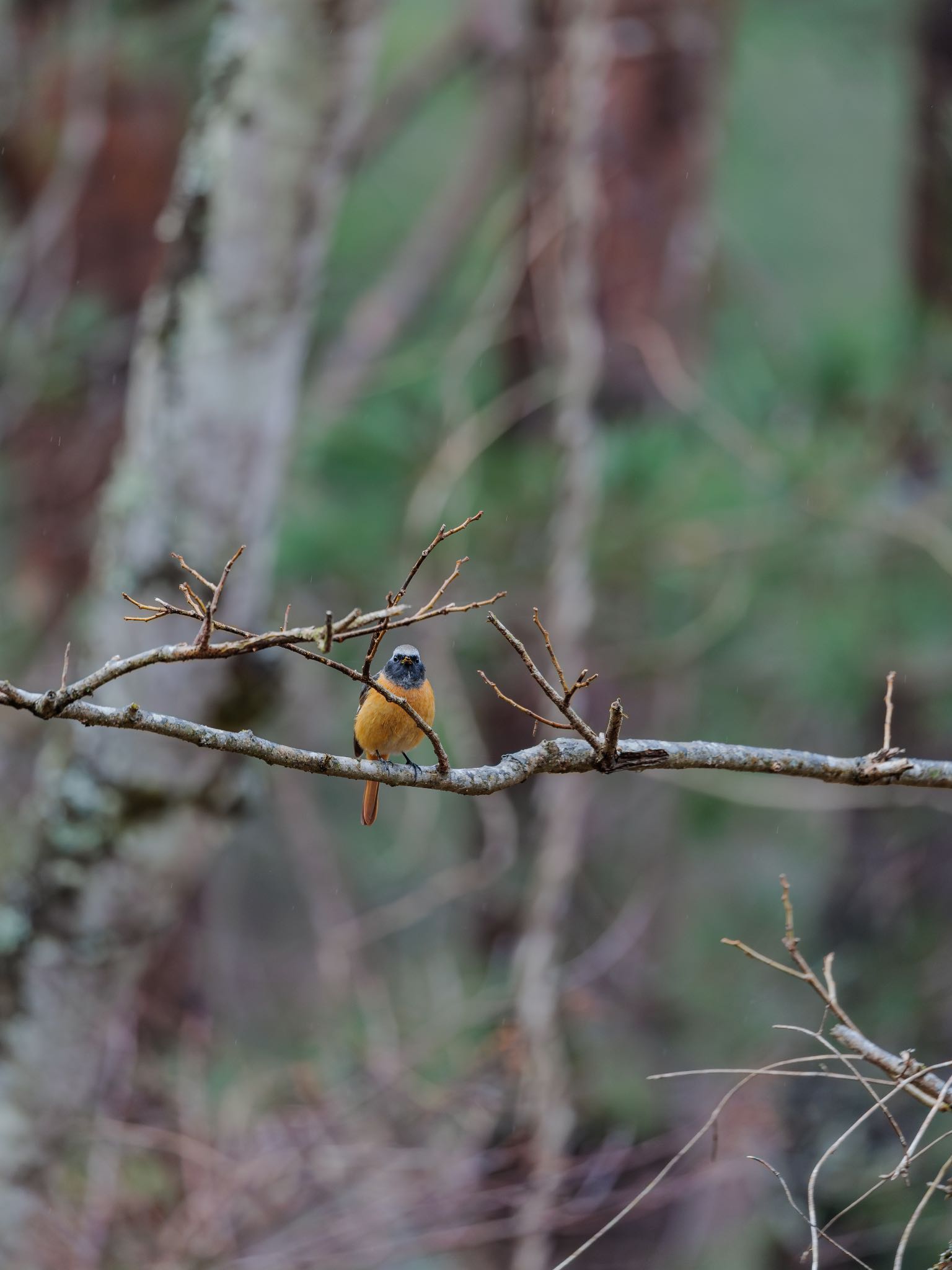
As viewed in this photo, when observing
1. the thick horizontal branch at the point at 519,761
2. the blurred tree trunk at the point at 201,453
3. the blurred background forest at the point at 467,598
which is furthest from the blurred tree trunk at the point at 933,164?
the thick horizontal branch at the point at 519,761

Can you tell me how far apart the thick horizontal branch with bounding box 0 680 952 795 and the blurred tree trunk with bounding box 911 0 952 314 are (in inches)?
215

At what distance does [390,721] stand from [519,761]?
3.95 feet

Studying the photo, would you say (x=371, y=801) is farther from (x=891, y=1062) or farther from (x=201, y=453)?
(x=891, y=1062)

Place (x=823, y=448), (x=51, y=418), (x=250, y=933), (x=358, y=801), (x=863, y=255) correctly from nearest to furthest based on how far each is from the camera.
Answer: (x=823, y=448)
(x=51, y=418)
(x=358, y=801)
(x=250, y=933)
(x=863, y=255)

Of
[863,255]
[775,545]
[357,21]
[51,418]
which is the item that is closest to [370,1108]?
[775,545]

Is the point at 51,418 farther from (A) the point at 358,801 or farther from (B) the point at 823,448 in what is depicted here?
(B) the point at 823,448

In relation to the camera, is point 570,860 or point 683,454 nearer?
point 570,860

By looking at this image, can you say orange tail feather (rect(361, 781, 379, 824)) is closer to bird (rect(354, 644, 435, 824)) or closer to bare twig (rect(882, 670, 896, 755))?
bird (rect(354, 644, 435, 824))

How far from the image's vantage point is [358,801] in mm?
9398

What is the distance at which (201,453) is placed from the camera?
4051mm

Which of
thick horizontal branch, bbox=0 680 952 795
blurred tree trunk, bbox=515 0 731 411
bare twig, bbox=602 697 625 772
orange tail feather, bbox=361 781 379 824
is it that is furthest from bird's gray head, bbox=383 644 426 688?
blurred tree trunk, bbox=515 0 731 411

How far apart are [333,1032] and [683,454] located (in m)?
3.07

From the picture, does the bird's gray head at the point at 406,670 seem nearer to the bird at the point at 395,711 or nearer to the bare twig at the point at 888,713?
the bird at the point at 395,711

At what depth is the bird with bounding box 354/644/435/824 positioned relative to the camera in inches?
126
